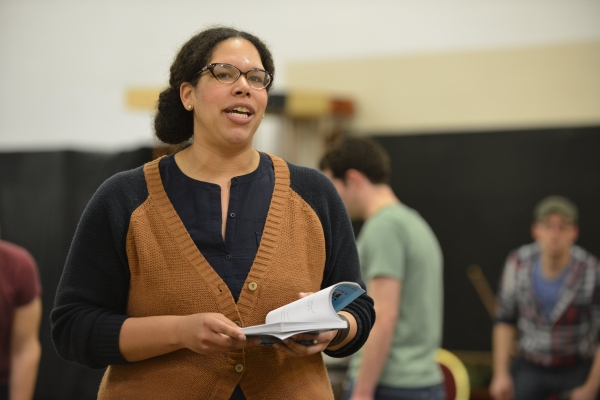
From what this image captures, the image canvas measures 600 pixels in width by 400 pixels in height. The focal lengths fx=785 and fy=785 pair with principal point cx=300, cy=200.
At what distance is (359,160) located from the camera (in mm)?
3480

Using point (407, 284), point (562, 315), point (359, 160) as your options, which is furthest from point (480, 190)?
point (407, 284)

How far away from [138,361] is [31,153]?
541cm

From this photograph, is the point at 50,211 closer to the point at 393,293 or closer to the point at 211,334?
the point at 393,293

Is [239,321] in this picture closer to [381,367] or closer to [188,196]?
[188,196]

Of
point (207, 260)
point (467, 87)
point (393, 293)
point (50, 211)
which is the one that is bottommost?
point (50, 211)

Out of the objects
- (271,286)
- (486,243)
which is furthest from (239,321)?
(486,243)

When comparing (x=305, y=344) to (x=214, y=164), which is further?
(x=214, y=164)

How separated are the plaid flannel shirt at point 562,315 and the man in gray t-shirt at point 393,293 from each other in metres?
1.85

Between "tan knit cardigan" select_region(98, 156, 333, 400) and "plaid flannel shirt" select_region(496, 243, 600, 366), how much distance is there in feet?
11.1

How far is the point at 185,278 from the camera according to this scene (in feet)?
6.17

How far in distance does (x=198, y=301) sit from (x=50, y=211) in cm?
530

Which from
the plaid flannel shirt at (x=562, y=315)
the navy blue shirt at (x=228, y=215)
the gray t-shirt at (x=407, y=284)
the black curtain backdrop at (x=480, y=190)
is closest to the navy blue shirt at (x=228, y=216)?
the navy blue shirt at (x=228, y=215)

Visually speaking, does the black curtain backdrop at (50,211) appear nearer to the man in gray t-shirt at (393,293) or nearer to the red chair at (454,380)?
the man in gray t-shirt at (393,293)

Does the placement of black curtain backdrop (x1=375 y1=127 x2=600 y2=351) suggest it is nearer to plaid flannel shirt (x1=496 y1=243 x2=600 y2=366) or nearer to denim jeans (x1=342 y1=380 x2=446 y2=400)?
plaid flannel shirt (x1=496 y1=243 x2=600 y2=366)
